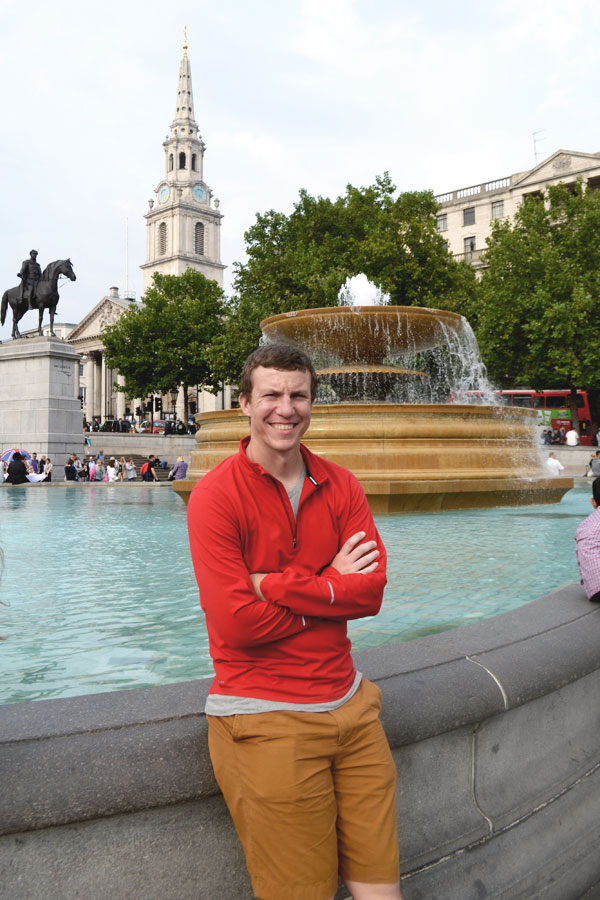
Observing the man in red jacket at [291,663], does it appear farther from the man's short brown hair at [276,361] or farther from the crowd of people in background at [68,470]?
the crowd of people in background at [68,470]

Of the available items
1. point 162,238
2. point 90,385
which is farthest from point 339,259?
point 162,238

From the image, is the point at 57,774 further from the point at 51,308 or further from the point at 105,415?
the point at 105,415

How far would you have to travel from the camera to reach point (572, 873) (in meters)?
2.53

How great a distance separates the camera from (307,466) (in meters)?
2.08

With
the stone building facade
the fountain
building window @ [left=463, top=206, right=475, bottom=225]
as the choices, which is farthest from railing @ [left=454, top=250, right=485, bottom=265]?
the fountain

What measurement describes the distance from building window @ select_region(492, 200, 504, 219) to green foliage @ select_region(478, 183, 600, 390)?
16882 millimetres

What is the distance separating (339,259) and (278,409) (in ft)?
114

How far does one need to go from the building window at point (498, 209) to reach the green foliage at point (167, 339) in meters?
20.1

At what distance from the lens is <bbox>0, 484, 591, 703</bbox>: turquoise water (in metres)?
3.04

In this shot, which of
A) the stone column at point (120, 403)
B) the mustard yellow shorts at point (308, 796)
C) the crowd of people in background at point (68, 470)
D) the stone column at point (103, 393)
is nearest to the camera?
the mustard yellow shorts at point (308, 796)

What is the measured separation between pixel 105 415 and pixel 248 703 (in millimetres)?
91313

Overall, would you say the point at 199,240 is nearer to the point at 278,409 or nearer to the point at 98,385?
the point at 98,385

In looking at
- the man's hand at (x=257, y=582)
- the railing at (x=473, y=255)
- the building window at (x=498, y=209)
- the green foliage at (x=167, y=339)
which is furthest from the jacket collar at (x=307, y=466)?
the building window at (x=498, y=209)

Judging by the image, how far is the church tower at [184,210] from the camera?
92.1 meters
